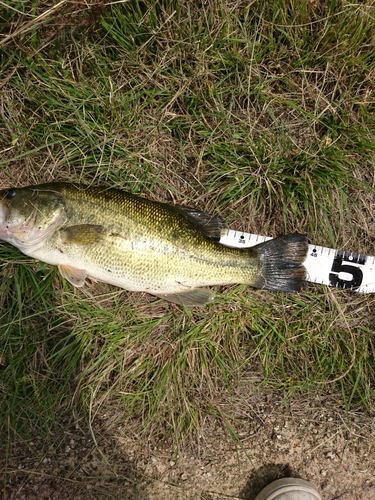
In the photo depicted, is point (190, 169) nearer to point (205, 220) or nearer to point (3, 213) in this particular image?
point (205, 220)

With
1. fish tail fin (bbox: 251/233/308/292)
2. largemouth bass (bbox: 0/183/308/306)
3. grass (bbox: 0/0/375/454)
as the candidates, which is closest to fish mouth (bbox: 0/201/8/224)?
largemouth bass (bbox: 0/183/308/306)

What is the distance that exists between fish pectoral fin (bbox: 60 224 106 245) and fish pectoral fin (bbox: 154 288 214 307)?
62 centimetres

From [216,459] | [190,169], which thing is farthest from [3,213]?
[216,459]

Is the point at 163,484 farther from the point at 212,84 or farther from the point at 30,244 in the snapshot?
the point at 212,84

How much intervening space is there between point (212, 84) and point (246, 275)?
1.44 metres

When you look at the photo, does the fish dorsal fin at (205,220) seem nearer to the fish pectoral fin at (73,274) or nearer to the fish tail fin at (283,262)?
the fish tail fin at (283,262)

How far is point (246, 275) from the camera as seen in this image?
270 cm

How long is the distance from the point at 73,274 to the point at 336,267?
76.7 inches

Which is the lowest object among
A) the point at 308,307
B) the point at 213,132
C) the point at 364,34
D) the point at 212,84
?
the point at 308,307

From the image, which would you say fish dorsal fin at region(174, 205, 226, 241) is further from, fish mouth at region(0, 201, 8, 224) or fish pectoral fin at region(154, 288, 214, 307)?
A: fish mouth at region(0, 201, 8, 224)

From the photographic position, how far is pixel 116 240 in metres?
2.46

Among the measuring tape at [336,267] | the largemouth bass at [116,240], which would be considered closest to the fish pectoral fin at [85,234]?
the largemouth bass at [116,240]

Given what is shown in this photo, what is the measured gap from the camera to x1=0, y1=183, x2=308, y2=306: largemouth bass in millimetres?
2461

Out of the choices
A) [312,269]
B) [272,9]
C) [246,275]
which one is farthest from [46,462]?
[272,9]
